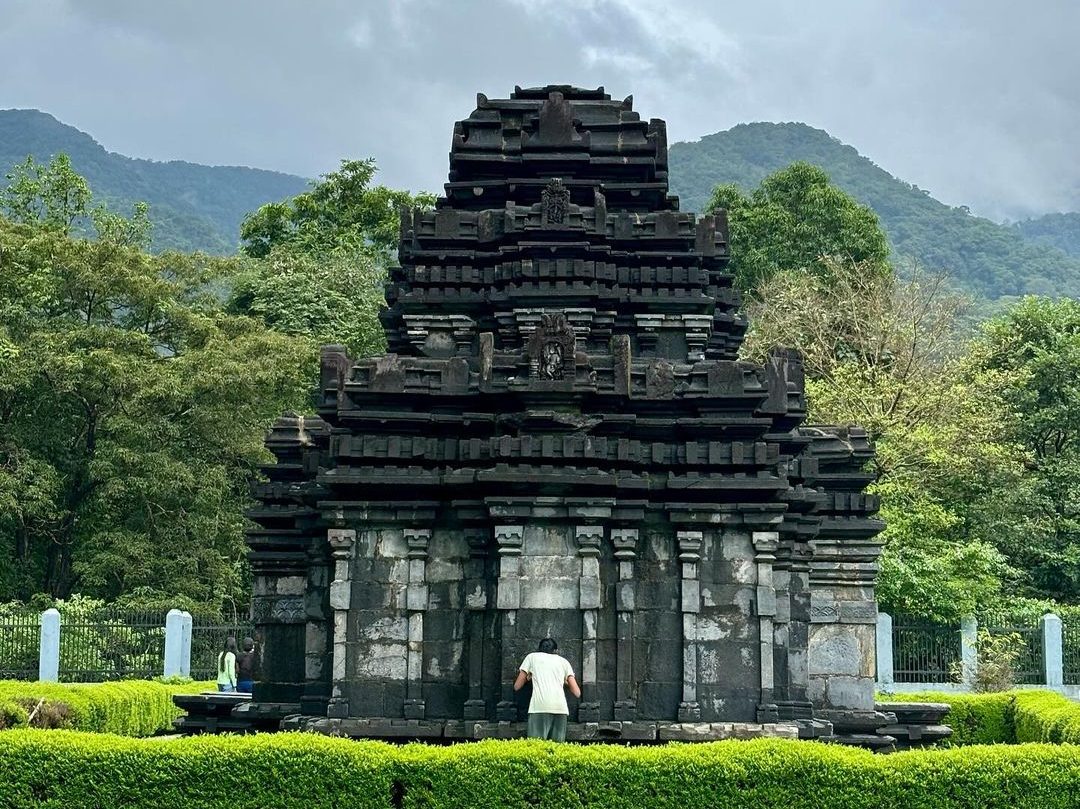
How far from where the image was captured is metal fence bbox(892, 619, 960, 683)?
28.6m

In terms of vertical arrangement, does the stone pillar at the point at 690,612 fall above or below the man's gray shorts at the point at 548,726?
above

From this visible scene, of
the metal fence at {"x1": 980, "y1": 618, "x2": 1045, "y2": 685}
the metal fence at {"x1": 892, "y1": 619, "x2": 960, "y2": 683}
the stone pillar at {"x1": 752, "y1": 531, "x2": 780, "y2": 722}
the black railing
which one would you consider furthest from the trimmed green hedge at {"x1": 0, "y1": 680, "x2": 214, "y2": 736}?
the black railing

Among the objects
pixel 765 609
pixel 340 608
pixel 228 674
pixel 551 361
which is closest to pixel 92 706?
pixel 228 674

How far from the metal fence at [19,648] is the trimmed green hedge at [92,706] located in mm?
6254

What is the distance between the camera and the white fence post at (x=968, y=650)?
91.6 feet

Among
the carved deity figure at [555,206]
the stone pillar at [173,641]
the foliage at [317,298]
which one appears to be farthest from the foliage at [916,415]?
the carved deity figure at [555,206]

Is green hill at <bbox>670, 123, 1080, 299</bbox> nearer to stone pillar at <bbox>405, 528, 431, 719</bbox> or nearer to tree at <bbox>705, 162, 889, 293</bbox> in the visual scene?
tree at <bbox>705, 162, 889, 293</bbox>

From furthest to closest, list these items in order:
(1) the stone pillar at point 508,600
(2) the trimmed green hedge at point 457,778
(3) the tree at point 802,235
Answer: (3) the tree at point 802,235, (1) the stone pillar at point 508,600, (2) the trimmed green hedge at point 457,778

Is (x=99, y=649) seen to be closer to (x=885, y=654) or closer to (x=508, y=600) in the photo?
(x=885, y=654)

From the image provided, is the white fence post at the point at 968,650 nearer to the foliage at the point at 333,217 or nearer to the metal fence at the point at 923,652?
the metal fence at the point at 923,652

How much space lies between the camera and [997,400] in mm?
35875

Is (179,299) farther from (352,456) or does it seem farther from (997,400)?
(352,456)

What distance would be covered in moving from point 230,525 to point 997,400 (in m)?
18.7

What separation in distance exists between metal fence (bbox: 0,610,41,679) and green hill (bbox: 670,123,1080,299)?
70163 millimetres
